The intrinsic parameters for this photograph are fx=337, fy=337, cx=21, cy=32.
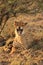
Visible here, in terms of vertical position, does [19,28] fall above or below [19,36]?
above

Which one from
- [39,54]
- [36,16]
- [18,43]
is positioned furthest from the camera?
[36,16]

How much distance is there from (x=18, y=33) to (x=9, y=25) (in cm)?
245

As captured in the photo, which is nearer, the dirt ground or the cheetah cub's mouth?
the dirt ground

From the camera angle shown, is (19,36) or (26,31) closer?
(26,31)

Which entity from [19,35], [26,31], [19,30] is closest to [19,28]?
[19,30]

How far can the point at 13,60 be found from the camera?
14250 millimetres

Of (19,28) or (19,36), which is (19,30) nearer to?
(19,28)

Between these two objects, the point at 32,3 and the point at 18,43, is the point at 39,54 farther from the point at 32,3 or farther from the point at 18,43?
the point at 32,3

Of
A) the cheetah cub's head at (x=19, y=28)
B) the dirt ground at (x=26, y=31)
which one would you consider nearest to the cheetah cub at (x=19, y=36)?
the cheetah cub's head at (x=19, y=28)

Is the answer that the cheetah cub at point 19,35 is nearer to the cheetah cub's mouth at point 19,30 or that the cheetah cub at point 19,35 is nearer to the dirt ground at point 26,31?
the cheetah cub's mouth at point 19,30

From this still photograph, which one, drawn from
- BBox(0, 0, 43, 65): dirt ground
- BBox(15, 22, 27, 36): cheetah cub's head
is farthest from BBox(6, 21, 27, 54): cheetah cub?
BBox(0, 0, 43, 65): dirt ground

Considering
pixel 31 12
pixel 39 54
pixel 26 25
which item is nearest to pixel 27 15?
pixel 31 12

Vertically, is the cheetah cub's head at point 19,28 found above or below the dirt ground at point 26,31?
above

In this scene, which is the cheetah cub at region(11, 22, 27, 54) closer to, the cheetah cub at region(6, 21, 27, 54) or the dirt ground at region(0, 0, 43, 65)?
the cheetah cub at region(6, 21, 27, 54)
